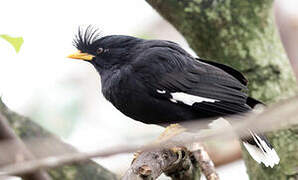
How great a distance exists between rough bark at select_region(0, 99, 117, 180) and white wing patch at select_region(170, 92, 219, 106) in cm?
80

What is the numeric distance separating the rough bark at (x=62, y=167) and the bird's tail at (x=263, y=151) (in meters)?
1.12

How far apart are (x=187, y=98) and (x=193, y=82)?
0.17m

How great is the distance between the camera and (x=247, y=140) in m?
3.80

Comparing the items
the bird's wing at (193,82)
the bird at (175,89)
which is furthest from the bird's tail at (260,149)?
the bird's wing at (193,82)

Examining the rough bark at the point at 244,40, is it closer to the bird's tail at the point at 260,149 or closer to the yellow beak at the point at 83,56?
the bird's tail at the point at 260,149

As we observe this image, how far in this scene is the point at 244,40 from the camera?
396 centimetres

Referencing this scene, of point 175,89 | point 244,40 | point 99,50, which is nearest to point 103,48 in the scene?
point 99,50

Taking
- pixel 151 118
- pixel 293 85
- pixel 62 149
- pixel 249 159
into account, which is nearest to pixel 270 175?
pixel 249 159

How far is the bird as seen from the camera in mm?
3562

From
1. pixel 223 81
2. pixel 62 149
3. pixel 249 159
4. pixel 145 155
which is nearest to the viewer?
pixel 145 155

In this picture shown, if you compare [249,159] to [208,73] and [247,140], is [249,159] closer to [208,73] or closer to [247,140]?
[247,140]

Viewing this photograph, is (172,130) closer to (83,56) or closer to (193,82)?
(193,82)

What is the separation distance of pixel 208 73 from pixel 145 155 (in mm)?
1056

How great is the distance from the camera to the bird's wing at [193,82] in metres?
3.57
